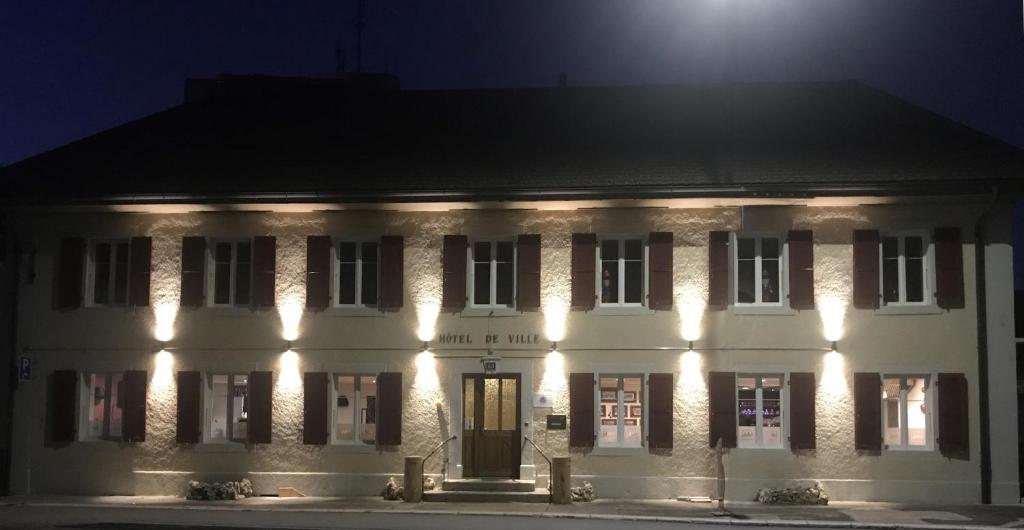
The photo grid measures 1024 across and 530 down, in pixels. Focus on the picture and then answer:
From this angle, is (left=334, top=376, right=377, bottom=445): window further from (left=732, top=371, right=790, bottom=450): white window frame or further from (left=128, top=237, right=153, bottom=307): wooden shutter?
(left=732, top=371, right=790, bottom=450): white window frame

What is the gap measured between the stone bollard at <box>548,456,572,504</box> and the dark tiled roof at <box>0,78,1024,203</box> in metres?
5.02

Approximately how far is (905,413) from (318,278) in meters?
11.5

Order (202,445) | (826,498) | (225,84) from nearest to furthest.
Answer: (826,498) < (202,445) < (225,84)

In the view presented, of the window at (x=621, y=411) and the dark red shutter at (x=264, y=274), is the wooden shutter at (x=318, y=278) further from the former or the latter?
the window at (x=621, y=411)

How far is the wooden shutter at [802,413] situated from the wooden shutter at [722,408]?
109 centimetres

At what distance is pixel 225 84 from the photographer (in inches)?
1152

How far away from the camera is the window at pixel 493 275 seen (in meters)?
22.8

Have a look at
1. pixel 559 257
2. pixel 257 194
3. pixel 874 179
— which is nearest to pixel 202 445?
pixel 257 194

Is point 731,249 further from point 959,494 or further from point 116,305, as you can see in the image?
point 116,305

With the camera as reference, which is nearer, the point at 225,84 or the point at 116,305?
the point at 116,305

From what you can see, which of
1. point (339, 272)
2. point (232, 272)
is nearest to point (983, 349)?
point (339, 272)

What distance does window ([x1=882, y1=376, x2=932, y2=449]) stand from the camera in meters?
21.7

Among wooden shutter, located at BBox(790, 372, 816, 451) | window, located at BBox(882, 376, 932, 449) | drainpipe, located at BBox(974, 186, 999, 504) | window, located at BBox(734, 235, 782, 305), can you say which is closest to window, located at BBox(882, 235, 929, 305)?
drainpipe, located at BBox(974, 186, 999, 504)

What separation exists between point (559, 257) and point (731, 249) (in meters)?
3.29
